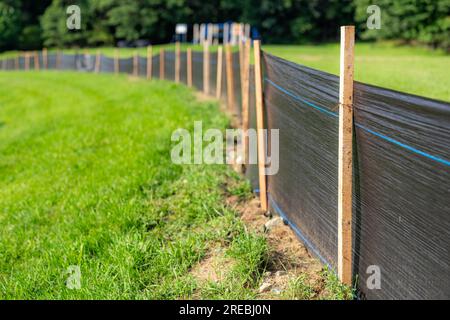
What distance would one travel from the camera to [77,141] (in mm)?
10375

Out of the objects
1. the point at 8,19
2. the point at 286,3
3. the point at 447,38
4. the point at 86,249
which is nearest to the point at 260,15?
the point at 286,3

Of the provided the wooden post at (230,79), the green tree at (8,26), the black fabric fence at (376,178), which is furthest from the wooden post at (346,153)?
the green tree at (8,26)

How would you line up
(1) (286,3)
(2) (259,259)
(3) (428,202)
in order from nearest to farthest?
(3) (428,202)
(2) (259,259)
(1) (286,3)

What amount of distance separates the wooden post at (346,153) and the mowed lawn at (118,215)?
0.79 metres

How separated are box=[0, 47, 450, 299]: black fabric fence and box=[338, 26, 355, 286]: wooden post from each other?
5 centimetres

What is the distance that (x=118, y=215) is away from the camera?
5.83 meters

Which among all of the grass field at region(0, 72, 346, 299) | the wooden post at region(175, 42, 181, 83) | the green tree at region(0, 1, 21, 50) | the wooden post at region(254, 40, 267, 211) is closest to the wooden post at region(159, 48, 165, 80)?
the wooden post at region(175, 42, 181, 83)

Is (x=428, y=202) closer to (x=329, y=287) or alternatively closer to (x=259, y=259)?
(x=329, y=287)

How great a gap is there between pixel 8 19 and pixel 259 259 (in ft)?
207

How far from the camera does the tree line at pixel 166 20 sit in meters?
52.2

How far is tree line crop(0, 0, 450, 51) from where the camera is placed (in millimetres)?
52188

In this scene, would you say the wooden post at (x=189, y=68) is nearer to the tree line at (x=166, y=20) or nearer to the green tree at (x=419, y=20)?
the green tree at (x=419, y=20)

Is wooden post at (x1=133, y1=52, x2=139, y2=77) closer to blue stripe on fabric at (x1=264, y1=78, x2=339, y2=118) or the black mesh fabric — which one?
blue stripe on fabric at (x1=264, y1=78, x2=339, y2=118)
